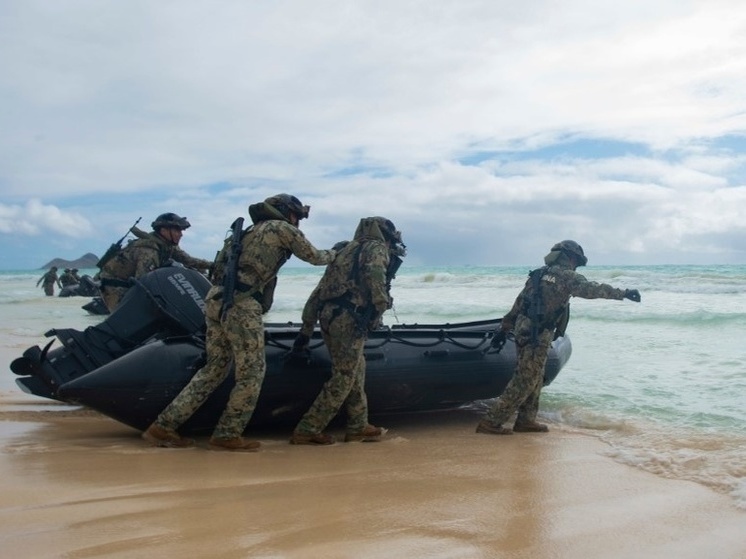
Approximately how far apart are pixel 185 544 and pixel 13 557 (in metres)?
0.54

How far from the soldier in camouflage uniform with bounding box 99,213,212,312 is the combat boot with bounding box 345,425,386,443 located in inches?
74.9

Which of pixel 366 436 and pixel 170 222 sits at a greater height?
pixel 170 222

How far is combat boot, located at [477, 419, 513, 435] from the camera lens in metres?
5.22

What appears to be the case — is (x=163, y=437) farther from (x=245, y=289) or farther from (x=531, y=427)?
(x=531, y=427)

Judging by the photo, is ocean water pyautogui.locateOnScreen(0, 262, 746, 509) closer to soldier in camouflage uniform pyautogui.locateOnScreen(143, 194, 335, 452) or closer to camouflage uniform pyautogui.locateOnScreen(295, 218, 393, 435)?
camouflage uniform pyautogui.locateOnScreen(295, 218, 393, 435)

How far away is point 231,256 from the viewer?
4438mm

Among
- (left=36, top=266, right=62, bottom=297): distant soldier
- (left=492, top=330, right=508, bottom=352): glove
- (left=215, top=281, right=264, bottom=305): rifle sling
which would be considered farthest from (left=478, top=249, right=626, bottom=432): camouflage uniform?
(left=36, top=266, right=62, bottom=297): distant soldier

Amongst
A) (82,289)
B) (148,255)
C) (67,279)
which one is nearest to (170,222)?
(148,255)

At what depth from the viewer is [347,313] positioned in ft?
15.5

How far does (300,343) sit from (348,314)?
403 millimetres

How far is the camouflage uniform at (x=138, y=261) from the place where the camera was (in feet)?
19.4

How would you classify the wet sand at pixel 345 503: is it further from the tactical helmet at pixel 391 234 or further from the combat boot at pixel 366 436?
the tactical helmet at pixel 391 234

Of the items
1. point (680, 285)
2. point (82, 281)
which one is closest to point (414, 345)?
point (82, 281)

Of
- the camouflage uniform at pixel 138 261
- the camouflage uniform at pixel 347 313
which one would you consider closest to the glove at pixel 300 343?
the camouflage uniform at pixel 347 313
